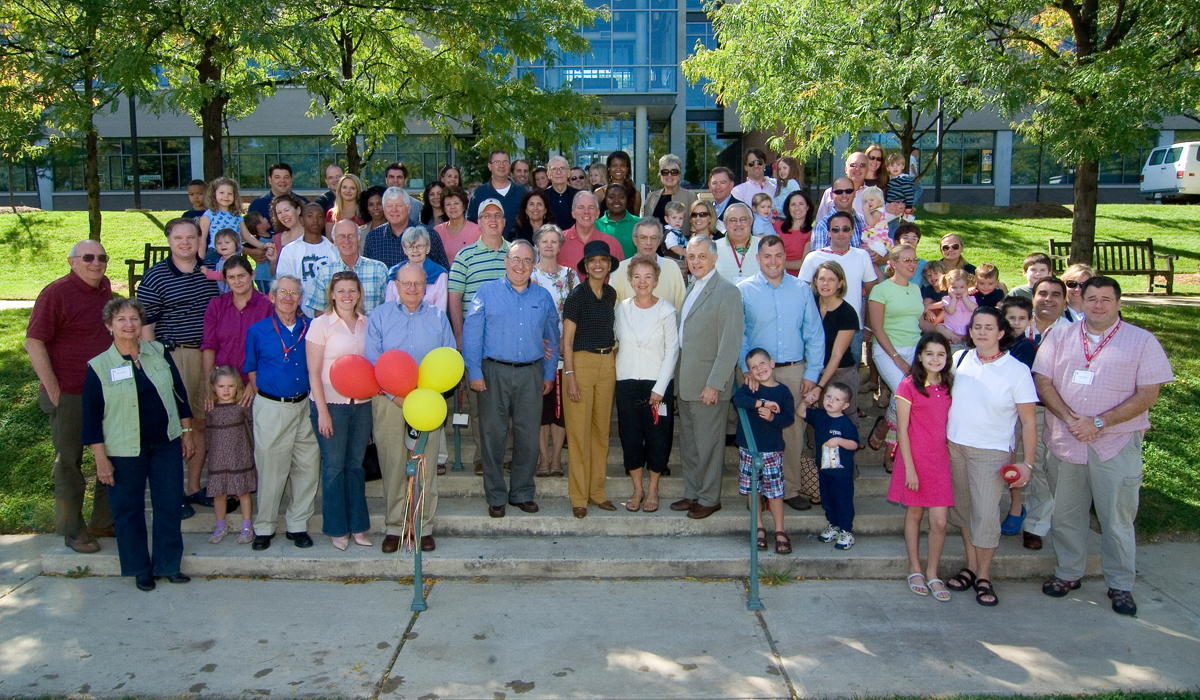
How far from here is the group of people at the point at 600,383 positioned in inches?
202

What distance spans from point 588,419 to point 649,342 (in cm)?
71

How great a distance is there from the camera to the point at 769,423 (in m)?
5.61

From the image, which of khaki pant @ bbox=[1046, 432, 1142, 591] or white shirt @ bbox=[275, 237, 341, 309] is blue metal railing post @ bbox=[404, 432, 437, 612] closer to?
white shirt @ bbox=[275, 237, 341, 309]

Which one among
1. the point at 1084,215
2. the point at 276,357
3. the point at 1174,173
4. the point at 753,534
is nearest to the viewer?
the point at 753,534

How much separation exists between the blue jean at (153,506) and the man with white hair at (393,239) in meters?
2.18

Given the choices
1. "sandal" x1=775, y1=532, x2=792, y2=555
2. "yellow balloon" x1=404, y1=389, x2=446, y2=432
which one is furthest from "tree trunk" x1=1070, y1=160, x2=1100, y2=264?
"yellow balloon" x1=404, y1=389, x2=446, y2=432

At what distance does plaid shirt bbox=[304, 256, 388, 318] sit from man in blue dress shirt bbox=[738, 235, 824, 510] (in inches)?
105

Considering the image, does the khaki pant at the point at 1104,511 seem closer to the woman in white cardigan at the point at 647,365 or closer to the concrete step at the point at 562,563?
the concrete step at the point at 562,563

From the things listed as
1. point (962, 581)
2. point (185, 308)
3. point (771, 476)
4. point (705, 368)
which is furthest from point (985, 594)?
point (185, 308)

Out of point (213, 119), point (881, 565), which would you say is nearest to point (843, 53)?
point (881, 565)

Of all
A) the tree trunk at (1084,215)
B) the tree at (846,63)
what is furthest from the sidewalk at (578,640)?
the tree trunk at (1084,215)

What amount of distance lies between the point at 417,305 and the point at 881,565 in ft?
11.8

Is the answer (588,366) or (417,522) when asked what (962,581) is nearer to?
(588,366)

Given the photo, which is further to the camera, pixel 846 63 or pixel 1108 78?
pixel 846 63
